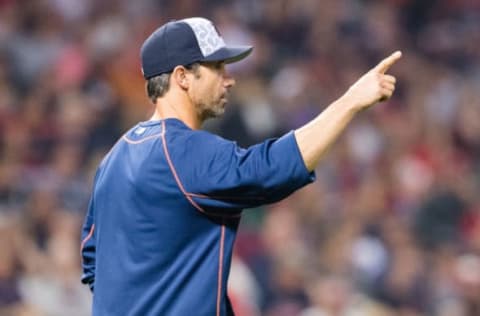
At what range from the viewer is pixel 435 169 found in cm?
986

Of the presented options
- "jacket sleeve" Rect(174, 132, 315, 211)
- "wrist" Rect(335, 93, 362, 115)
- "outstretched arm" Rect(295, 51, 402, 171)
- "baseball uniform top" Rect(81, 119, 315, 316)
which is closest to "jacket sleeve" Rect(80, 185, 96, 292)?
"baseball uniform top" Rect(81, 119, 315, 316)

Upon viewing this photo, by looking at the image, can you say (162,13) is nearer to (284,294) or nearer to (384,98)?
(284,294)

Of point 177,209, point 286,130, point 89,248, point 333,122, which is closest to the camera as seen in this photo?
point 333,122

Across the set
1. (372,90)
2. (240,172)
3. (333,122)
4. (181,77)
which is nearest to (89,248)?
(181,77)

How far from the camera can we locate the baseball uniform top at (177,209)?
3.70 metres

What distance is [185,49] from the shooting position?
13.0ft

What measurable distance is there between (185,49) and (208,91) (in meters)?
0.15

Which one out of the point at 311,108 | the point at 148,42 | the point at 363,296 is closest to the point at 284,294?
the point at 363,296

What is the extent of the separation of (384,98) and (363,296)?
15.9 feet

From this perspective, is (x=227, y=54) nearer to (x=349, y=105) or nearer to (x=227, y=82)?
(x=227, y=82)

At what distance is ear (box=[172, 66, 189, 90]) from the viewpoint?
3.97 metres

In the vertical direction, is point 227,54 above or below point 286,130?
above

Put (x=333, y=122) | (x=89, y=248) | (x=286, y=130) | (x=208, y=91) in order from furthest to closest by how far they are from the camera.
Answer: (x=286, y=130) < (x=89, y=248) < (x=208, y=91) < (x=333, y=122)

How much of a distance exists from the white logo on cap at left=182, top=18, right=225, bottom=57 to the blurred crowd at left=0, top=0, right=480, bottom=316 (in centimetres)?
382
